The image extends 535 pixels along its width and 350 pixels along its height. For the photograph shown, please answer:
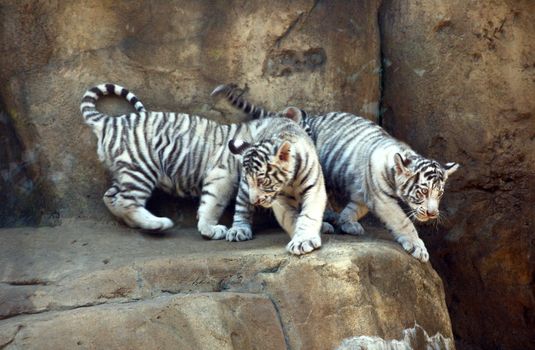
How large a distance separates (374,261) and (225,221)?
5.30ft

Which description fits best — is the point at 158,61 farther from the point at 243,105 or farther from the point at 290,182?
the point at 290,182

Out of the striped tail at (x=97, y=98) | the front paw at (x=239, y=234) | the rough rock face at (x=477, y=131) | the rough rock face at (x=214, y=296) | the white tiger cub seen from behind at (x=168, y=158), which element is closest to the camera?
the rough rock face at (x=214, y=296)

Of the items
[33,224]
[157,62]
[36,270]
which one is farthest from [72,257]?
[157,62]

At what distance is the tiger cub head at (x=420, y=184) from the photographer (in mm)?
5324

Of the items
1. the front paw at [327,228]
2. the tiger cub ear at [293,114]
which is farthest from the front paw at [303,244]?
the tiger cub ear at [293,114]

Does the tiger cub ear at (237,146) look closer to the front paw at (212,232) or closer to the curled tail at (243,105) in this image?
the front paw at (212,232)

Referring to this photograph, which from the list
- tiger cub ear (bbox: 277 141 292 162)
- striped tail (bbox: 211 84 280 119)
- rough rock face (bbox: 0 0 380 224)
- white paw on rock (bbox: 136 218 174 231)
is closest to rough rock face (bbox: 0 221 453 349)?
white paw on rock (bbox: 136 218 174 231)

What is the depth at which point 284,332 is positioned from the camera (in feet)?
15.6

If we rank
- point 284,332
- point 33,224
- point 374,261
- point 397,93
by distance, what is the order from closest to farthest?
point 284,332
point 374,261
point 33,224
point 397,93

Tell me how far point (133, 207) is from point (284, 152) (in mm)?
1244

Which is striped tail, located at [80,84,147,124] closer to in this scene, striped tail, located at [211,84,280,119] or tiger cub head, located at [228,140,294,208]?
striped tail, located at [211,84,280,119]

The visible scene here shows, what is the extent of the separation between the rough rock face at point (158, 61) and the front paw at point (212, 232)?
81 cm

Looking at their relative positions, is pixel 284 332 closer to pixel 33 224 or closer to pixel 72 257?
pixel 72 257

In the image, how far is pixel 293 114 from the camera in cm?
625
